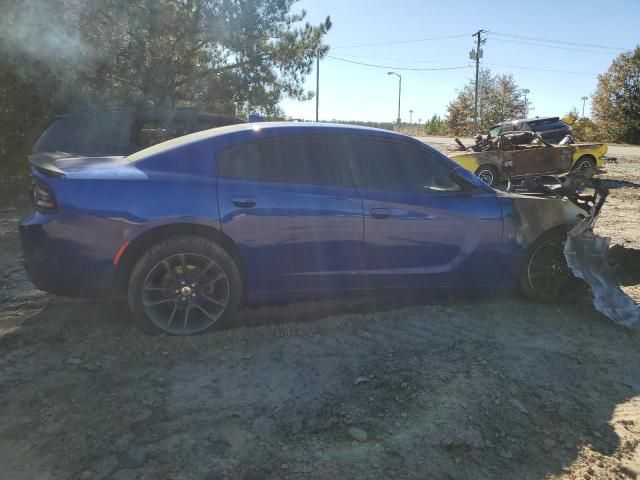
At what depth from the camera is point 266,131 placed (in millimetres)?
3838

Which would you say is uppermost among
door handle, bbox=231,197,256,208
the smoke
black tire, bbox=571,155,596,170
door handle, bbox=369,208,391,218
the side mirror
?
the smoke

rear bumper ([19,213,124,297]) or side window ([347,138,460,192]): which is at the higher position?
side window ([347,138,460,192])

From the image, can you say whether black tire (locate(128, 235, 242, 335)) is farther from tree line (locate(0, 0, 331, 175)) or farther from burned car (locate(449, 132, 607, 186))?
burned car (locate(449, 132, 607, 186))

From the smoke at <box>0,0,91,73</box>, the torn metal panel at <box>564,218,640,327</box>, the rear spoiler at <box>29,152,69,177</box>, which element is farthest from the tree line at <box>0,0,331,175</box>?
the torn metal panel at <box>564,218,640,327</box>

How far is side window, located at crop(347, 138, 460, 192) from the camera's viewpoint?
3953mm

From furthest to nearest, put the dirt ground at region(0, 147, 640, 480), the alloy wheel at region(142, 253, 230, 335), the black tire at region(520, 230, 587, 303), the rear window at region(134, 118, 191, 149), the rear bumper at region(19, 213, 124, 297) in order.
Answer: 1. the rear window at region(134, 118, 191, 149)
2. the black tire at region(520, 230, 587, 303)
3. the alloy wheel at region(142, 253, 230, 335)
4. the rear bumper at region(19, 213, 124, 297)
5. the dirt ground at region(0, 147, 640, 480)

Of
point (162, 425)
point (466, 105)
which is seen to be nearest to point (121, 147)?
point (162, 425)

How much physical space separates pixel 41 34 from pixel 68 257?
7.45 m

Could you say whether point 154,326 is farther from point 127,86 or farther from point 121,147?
point 127,86

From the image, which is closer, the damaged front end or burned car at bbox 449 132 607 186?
the damaged front end

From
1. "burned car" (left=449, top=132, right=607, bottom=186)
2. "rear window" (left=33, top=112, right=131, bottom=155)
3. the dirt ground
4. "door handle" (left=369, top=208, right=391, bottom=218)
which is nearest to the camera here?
the dirt ground

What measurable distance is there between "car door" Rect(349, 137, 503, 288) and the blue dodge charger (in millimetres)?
10

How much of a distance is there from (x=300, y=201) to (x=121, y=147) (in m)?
3.84

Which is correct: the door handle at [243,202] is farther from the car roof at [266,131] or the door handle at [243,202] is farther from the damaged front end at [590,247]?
the damaged front end at [590,247]
